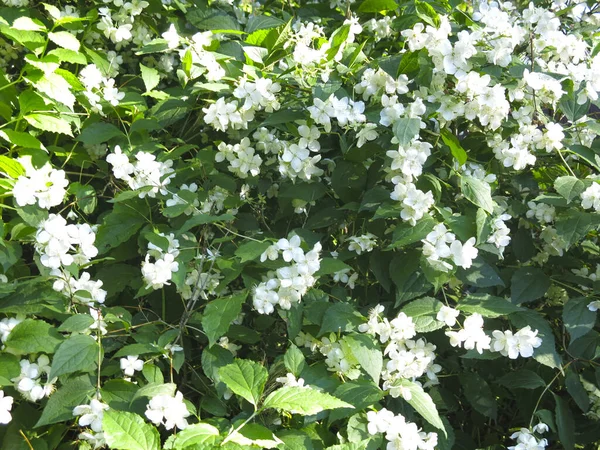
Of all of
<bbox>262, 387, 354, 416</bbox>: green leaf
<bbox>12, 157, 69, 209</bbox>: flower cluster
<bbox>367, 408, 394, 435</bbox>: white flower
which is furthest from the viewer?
<bbox>12, 157, 69, 209</bbox>: flower cluster

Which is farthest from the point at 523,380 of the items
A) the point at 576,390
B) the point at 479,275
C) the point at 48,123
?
the point at 48,123

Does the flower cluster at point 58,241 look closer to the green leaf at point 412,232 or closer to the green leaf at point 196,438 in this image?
the green leaf at point 196,438

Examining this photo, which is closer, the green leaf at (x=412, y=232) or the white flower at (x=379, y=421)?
the white flower at (x=379, y=421)

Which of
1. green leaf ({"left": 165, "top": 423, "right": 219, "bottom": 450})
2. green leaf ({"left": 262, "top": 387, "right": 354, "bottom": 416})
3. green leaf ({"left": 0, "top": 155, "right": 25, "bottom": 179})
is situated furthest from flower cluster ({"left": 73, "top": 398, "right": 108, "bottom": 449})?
green leaf ({"left": 0, "top": 155, "right": 25, "bottom": 179})

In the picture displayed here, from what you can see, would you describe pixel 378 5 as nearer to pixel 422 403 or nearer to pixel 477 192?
pixel 477 192

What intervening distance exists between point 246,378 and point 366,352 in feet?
1.07

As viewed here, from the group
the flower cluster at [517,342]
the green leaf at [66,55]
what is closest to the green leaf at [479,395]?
the flower cluster at [517,342]

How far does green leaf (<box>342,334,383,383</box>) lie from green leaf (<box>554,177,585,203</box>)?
67cm

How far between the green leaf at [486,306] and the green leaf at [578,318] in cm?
16

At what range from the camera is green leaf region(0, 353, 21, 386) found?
5.35ft

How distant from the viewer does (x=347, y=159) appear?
2.01 meters

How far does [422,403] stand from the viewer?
1649 mm

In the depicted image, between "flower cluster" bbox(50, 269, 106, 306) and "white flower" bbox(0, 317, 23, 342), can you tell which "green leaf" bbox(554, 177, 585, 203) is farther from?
"white flower" bbox(0, 317, 23, 342)

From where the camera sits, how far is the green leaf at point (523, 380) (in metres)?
2.00
